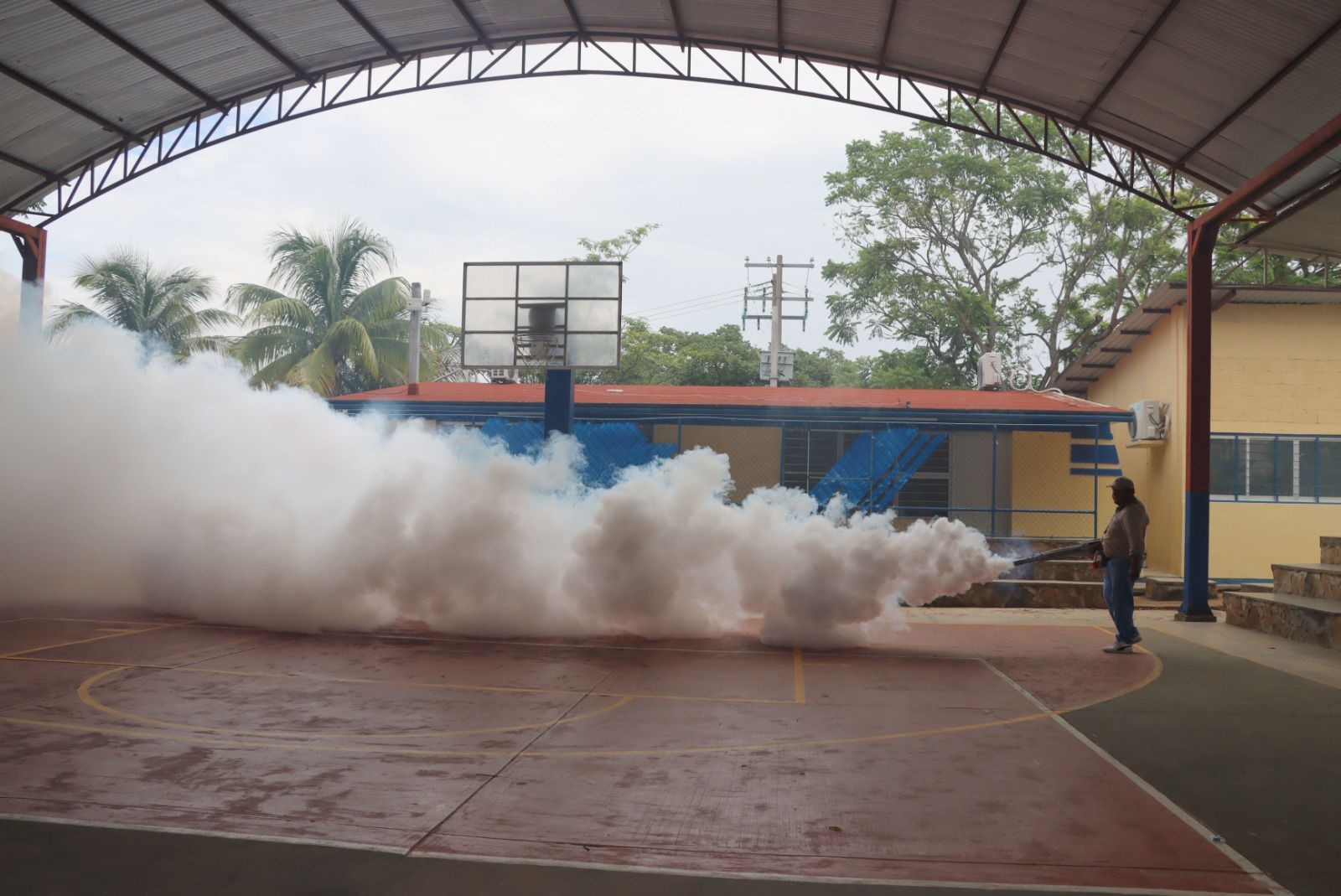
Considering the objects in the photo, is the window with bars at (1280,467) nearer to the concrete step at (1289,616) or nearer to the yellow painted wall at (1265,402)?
the yellow painted wall at (1265,402)

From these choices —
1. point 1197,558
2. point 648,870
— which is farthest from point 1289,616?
point 648,870

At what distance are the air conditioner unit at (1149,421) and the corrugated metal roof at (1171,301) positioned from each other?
2.03 m

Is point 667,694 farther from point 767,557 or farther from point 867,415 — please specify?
point 867,415

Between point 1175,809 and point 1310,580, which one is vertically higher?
point 1310,580

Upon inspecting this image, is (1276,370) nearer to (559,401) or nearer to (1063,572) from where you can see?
(1063,572)

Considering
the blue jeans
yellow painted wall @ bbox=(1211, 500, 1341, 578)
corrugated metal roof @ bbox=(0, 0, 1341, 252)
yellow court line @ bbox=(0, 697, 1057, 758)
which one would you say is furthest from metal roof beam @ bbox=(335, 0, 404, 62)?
yellow painted wall @ bbox=(1211, 500, 1341, 578)

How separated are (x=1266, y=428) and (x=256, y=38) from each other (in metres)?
21.3

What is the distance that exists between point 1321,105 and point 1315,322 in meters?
9.37

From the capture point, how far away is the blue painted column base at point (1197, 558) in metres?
15.5

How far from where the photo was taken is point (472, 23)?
1667 cm

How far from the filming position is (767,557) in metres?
12.2

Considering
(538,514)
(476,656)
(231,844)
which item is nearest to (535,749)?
(231,844)

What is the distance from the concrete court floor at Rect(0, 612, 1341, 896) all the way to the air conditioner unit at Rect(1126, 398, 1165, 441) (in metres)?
10.7

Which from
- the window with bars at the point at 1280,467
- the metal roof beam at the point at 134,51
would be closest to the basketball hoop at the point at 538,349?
the metal roof beam at the point at 134,51
